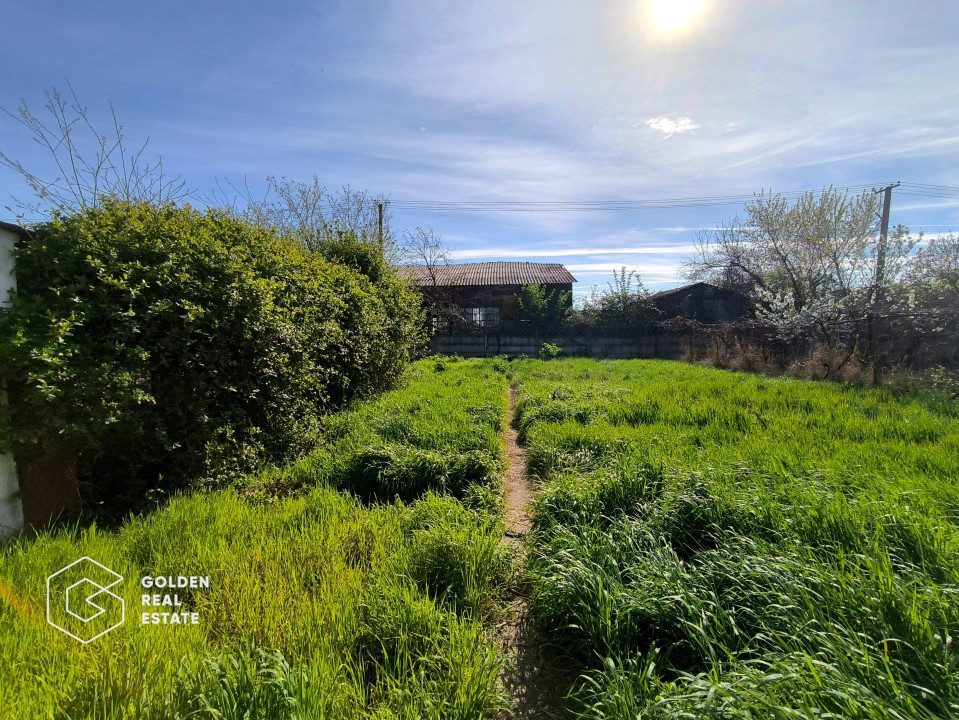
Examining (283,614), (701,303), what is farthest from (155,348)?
(701,303)

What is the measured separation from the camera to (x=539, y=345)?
21.1 m

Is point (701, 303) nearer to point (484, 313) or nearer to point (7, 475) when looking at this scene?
point (484, 313)

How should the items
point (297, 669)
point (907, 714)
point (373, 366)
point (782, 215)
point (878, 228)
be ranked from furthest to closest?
1. point (782, 215)
2. point (878, 228)
3. point (373, 366)
4. point (297, 669)
5. point (907, 714)

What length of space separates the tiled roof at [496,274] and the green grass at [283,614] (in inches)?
836

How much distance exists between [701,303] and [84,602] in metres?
27.0

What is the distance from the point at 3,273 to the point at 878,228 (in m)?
21.9

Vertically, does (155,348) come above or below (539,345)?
above

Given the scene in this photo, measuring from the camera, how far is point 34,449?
9.37 ft

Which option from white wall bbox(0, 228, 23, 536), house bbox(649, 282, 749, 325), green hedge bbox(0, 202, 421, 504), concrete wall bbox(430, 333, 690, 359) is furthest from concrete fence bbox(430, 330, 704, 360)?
white wall bbox(0, 228, 23, 536)

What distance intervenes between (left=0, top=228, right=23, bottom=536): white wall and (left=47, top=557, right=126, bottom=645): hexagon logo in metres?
1.09

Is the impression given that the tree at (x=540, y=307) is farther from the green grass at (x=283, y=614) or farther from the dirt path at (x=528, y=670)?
the dirt path at (x=528, y=670)

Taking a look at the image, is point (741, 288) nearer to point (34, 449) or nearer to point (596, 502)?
point (596, 502)

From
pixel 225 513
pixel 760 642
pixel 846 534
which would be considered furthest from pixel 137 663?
pixel 846 534

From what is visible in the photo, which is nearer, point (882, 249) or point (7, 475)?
point (7, 475)
